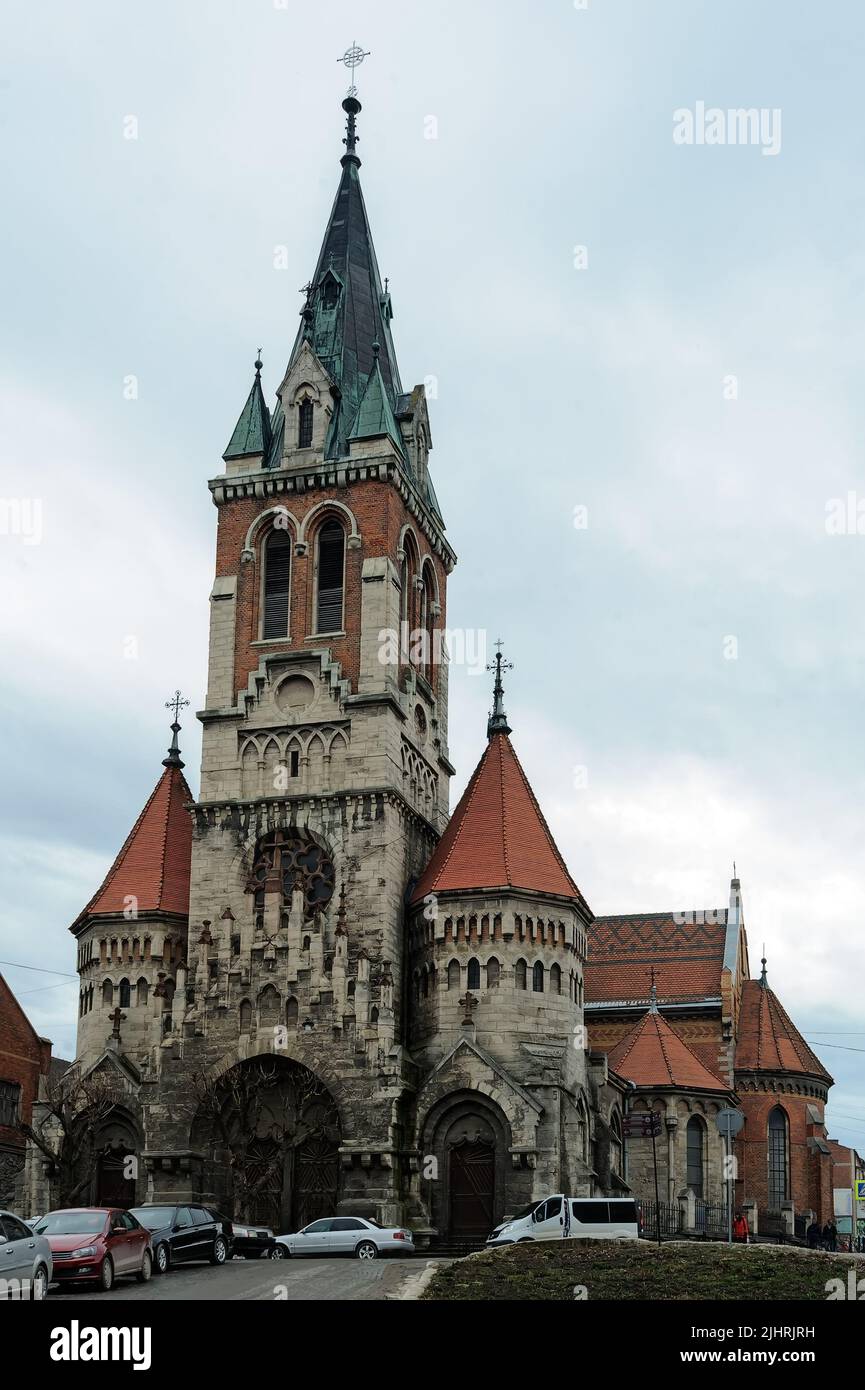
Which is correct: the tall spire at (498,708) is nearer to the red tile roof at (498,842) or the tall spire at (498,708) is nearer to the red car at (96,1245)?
the red tile roof at (498,842)

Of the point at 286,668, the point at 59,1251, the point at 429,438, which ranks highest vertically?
the point at 429,438

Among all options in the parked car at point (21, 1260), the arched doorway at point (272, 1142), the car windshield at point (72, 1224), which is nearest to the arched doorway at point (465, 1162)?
the arched doorway at point (272, 1142)

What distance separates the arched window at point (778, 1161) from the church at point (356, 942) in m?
0.09

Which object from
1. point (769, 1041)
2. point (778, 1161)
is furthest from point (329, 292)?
point (778, 1161)

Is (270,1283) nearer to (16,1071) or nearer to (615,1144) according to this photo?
(615,1144)

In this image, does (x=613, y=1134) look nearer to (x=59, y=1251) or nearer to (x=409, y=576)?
(x=409, y=576)

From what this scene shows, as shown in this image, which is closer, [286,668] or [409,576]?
[286,668]

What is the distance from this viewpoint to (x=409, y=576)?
186 feet

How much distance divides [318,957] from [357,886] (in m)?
3.06

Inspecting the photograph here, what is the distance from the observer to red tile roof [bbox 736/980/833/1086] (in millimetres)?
62969

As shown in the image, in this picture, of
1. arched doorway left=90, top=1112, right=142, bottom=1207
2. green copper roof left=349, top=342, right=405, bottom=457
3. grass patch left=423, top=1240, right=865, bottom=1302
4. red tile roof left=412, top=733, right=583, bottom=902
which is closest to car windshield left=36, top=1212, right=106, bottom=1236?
grass patch left=423, top=1240, right=865, bottom=1302

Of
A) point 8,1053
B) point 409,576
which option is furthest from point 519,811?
point 8,1053
